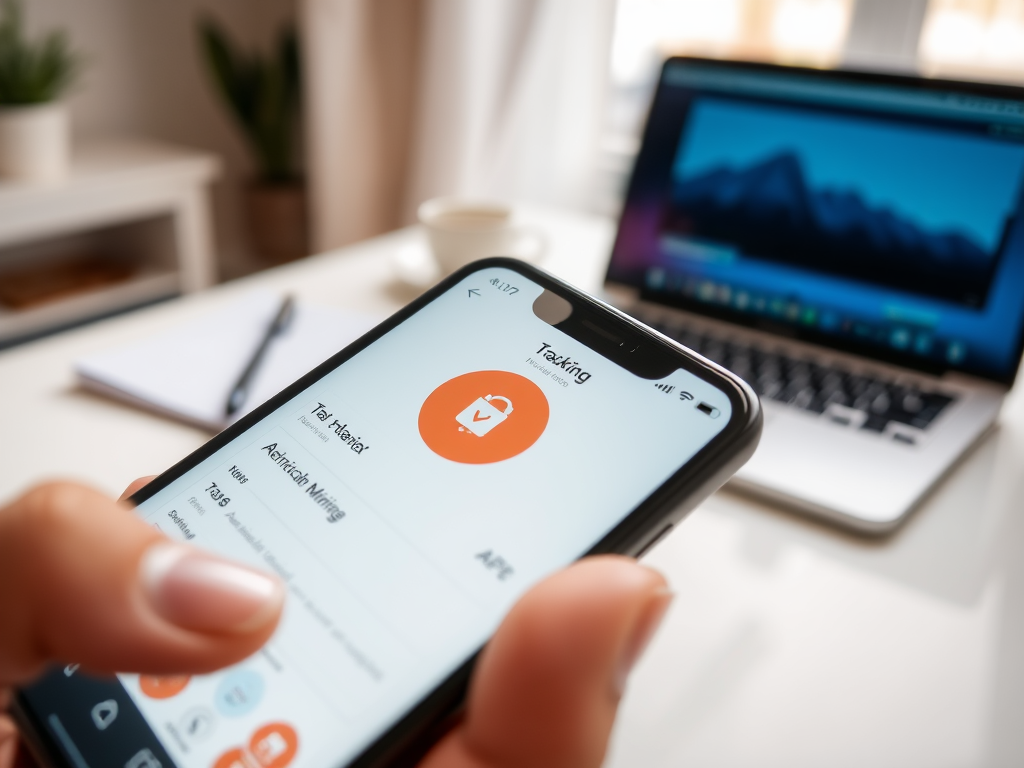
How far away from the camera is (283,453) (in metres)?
0.32

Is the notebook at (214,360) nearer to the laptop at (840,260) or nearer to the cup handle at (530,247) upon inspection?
the cup handle at (530,247)

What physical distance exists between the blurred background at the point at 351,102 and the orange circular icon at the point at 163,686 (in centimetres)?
100

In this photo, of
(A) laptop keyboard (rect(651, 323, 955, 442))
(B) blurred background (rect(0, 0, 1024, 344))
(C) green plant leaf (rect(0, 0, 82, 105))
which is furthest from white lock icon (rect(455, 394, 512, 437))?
(C) green plant leaf (rect(0, 0, 82, 105))

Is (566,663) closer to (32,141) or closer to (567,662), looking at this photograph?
(567,662)

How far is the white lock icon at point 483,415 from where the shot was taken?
1.03 ft

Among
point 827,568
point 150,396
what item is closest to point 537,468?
point 827,568

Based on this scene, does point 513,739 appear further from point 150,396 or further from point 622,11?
point 622,11

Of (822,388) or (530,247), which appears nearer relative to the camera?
(822,388)

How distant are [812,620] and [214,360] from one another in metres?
0.44

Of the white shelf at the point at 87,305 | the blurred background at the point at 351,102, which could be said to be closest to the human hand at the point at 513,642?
the blurred background at the point at 351,102

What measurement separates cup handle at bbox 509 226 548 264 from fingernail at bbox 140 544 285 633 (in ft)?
1.71

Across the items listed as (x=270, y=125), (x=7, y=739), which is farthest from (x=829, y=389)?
(x=270, y=125)

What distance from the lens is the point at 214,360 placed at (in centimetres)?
56

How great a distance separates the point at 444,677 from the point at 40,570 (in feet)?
0.40
